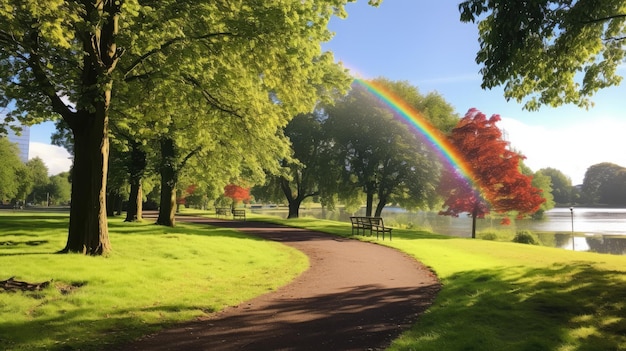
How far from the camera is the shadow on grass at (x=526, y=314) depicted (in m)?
5.59

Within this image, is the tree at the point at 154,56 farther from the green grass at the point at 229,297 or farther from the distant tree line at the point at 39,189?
the distant tree line at the point at 39,189

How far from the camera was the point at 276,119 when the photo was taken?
12547 mm

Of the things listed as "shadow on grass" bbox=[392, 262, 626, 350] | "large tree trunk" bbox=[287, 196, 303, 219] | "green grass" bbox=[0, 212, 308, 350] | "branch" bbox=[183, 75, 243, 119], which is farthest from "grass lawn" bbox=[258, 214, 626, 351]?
"large tree trunk" bbox=[287, 196, 303, 219]

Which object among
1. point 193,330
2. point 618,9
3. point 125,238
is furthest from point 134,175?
point 618,9

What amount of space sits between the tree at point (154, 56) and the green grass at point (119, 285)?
1561 mm

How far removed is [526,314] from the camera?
700 centimetres

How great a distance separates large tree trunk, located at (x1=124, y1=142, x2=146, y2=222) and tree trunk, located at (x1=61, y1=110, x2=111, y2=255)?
11508 millimetres

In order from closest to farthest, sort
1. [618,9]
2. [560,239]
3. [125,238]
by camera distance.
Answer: [618,9] → [125,238] → [560,239]

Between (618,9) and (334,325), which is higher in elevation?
(618,9)

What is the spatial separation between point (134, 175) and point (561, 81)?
21.0m

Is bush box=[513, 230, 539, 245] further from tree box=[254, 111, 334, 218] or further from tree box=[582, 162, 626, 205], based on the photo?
tree box=[582, 162, 626, 205]

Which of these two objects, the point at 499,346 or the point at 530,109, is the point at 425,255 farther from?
the point at 499,346

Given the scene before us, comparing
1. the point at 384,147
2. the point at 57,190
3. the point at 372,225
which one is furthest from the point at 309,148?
the point at 57,190

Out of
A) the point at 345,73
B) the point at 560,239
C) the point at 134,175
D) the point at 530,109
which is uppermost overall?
the point at 345,73
